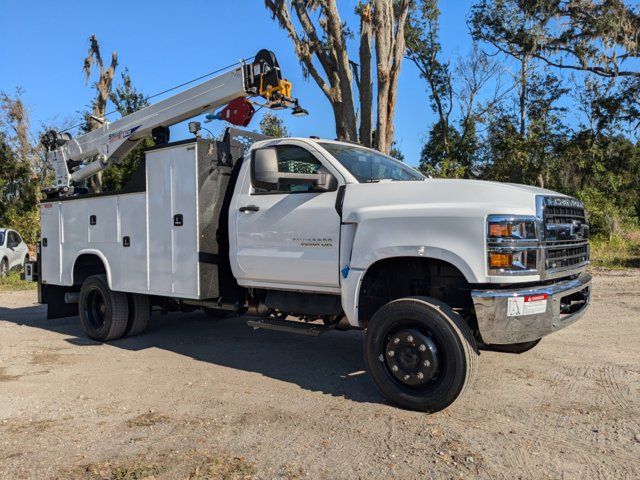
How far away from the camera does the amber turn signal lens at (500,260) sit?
416 centimetres

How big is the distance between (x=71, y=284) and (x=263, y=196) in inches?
150

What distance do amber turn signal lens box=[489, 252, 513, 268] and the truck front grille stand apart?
1.26ft

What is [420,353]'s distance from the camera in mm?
4418

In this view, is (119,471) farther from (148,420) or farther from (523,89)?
(523,89)

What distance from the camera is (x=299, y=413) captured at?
4.50 meters

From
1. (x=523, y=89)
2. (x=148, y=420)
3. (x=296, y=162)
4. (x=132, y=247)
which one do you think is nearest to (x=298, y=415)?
(x=148, y=420)

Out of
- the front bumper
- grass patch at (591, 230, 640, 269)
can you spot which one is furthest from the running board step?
grass patch at (591, 230, 640, 269)

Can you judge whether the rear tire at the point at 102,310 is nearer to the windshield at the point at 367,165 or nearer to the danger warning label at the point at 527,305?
the windshield at the point at 367,165

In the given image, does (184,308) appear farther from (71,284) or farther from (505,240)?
(505,240)

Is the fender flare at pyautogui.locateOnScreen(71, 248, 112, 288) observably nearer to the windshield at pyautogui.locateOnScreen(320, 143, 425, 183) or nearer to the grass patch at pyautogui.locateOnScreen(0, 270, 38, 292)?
the windshield at pyautogui.locateOnScreen(320, 143, 425, 183)

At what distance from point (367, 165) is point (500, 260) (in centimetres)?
185

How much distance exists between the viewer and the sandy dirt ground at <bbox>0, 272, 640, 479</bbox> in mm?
3514

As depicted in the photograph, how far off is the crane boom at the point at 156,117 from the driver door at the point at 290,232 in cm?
124

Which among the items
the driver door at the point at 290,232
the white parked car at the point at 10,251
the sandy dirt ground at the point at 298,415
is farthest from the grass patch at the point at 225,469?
the white parked car at the point at 10,251
